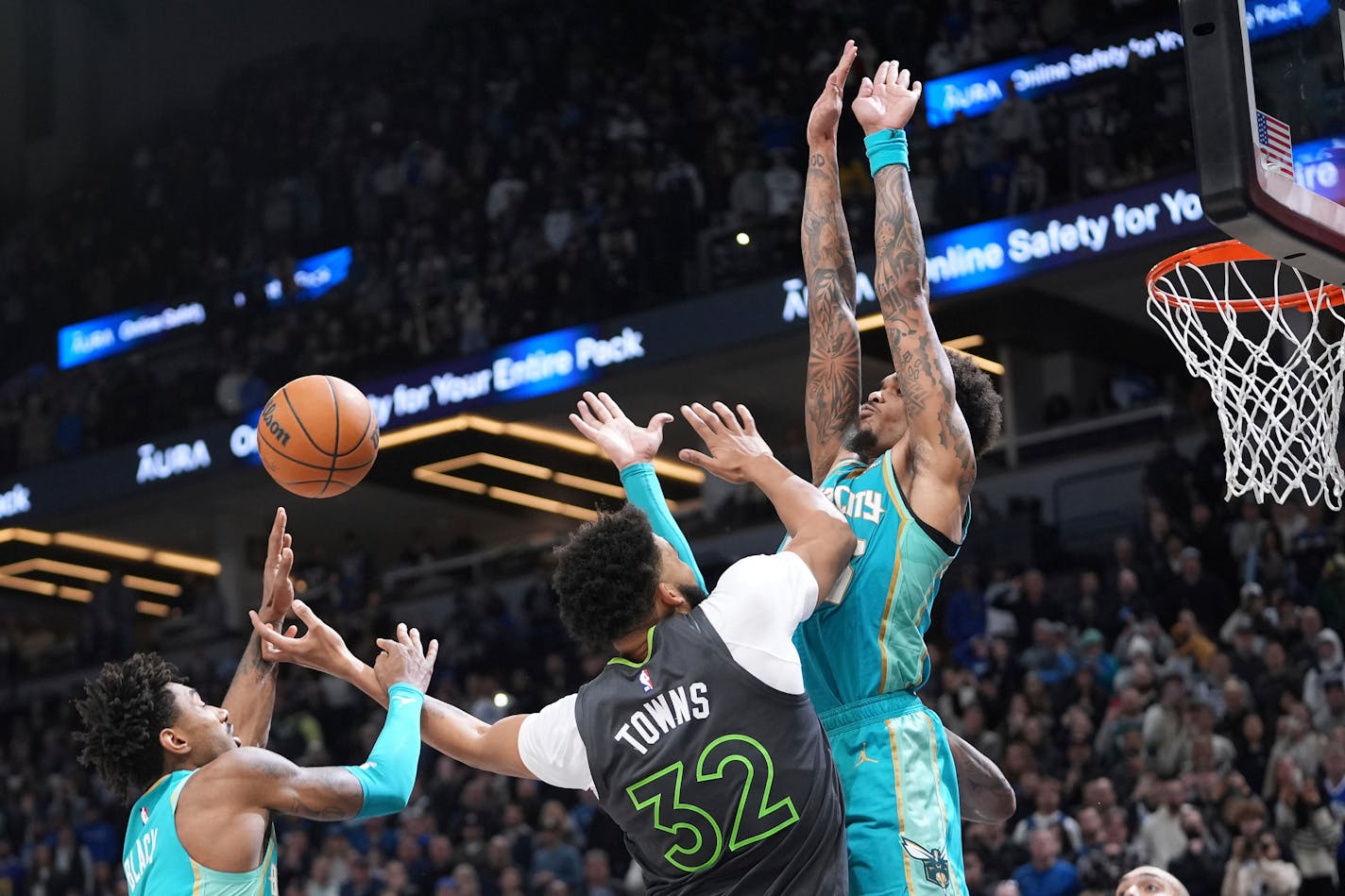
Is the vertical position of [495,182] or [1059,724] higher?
[495,182]

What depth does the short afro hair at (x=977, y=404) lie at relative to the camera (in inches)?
169

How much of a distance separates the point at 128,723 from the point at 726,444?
1669 millimetres

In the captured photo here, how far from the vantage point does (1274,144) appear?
15.4 feet

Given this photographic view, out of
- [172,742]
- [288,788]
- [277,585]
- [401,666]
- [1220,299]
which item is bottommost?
[288,788]

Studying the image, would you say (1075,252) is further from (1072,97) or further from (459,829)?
(459,829)

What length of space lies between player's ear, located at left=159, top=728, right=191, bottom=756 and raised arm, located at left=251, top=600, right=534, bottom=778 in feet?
0.96

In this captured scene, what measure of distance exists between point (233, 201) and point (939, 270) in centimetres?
1046

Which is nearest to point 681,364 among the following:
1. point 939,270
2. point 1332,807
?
point 939,270

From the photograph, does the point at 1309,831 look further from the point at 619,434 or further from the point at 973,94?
the point at 973,94

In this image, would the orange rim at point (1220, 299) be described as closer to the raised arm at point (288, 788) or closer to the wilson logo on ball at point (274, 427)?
the wilson logo on ball at point (274, 427)

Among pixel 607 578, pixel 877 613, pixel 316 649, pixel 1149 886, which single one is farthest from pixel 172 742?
pixel 1149 886

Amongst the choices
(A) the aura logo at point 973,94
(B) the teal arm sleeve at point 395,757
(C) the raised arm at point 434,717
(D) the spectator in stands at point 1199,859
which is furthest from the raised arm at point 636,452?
(A) the aura logo at point 973,94

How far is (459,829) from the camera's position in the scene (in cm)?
1330

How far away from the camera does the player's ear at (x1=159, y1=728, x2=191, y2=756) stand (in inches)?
171
